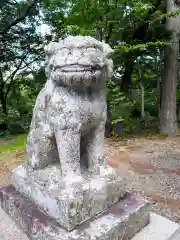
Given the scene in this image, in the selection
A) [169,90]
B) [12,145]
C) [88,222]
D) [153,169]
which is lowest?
[12,145]

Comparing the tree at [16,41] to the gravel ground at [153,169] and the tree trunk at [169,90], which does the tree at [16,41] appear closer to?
the tree trunk at [169,90]

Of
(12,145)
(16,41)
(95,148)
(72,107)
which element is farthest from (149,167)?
(16,41)

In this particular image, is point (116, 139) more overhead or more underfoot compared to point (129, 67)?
more underfoot

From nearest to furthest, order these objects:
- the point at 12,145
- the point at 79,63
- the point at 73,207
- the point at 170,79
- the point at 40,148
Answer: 1. the point at 79,63
2. the point at 73,207
3. the point at 40,148
4. the point at 12,145
5. the point at 170,79

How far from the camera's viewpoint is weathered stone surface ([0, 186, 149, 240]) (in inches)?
58.9

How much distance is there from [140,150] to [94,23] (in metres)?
2.49

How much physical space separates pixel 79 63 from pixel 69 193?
0.71 meters

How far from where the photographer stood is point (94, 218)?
1.62 metres

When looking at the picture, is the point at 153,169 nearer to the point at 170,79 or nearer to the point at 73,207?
the point at 73,207

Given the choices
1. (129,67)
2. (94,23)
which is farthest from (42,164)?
(129,67)

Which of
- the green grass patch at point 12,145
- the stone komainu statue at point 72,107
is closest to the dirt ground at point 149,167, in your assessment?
the green grass patch at point 12,145

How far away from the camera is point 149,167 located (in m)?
3.91

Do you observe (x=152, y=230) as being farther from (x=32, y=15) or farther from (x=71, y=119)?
(x=32, y=15)

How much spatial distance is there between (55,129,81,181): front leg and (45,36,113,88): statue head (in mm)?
283
